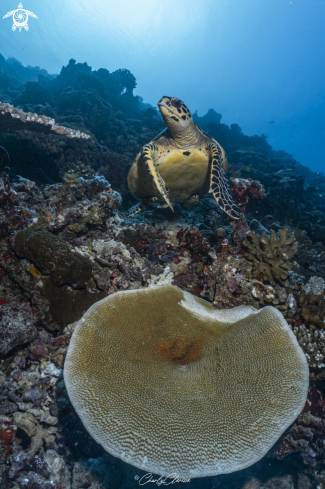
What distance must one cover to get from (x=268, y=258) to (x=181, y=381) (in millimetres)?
2129

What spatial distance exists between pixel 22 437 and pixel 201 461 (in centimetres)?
207

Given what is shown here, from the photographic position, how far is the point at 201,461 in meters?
1.54

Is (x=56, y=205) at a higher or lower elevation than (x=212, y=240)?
lower

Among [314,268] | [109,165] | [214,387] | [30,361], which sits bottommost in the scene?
[30,361]

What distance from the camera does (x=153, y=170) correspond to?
3.71 meters

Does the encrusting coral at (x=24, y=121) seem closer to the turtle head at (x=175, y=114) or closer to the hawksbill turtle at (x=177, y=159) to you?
the hawksbill turtle at (x=177, y=159)

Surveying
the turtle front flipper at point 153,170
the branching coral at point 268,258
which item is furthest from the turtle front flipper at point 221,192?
the turtle front flipper at point 153,170

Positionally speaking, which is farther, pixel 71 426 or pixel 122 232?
pixel 122 232

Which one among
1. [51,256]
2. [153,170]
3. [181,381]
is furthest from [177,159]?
[181,381]

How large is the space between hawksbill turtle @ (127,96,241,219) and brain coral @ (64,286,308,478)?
2.22 meters

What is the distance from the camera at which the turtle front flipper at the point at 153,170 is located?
11.6ft

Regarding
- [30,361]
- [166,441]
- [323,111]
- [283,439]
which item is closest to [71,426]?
[30,361]

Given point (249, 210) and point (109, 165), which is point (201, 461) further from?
point (109, 165)

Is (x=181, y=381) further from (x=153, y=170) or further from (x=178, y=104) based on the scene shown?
(x=178, y=104)
